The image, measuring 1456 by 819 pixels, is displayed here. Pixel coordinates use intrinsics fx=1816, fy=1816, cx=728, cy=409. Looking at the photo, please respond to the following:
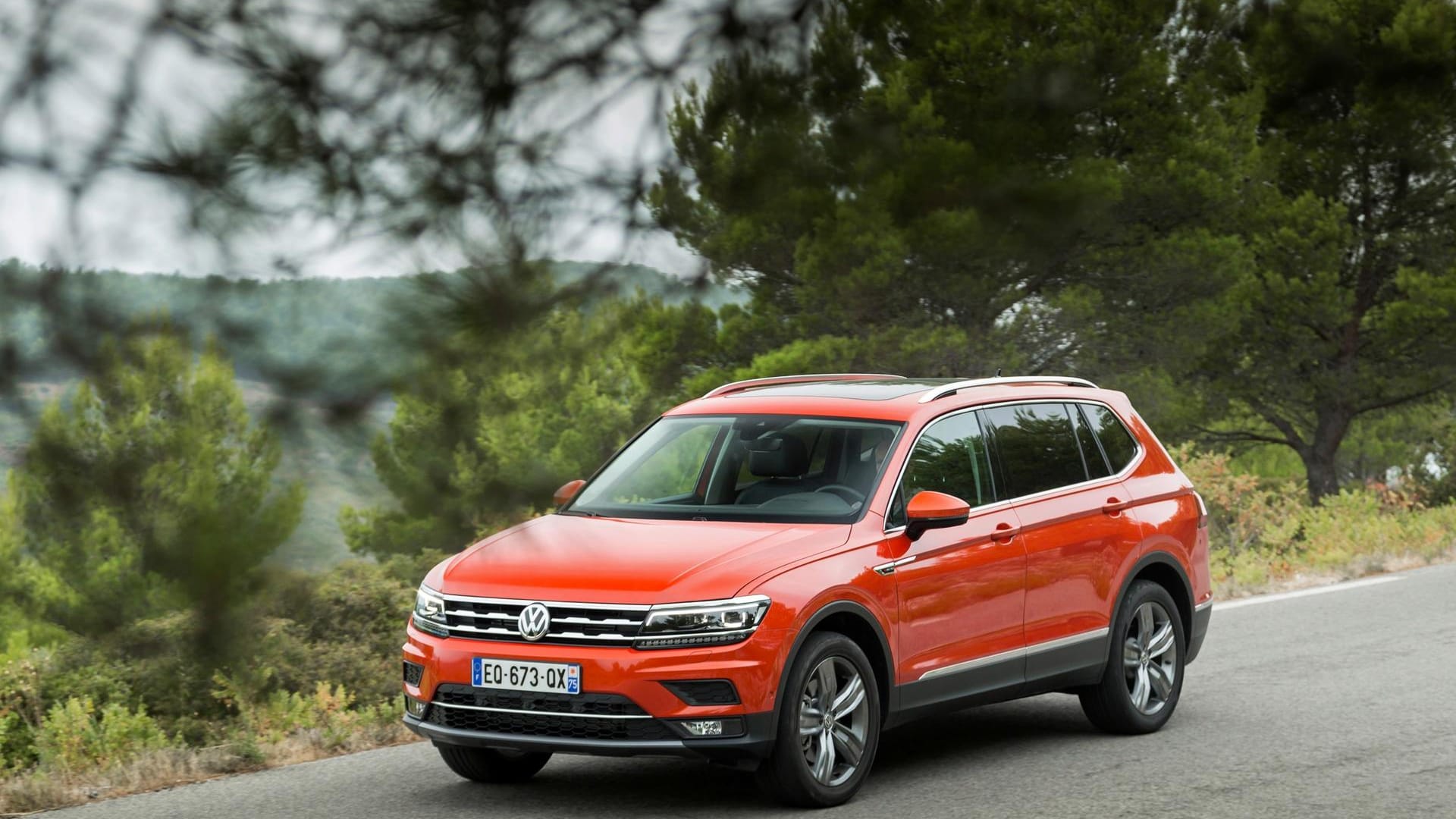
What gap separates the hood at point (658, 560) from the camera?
5.60 metres

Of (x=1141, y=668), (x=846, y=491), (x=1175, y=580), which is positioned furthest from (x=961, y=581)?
(x=1175, y=580)

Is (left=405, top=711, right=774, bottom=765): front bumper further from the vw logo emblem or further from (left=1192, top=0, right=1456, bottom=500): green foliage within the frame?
(left=1192, top=0, right=1456, bottom=500): green foliage

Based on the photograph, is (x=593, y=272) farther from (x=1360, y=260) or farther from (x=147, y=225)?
(x=1360, y=260)

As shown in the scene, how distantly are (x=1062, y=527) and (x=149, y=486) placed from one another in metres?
5.95

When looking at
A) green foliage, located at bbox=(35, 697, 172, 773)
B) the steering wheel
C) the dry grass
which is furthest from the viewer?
green foliage, located at bbox=(35, 697, 172, 773)

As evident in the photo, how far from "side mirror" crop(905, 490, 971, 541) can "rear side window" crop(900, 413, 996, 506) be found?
19 centimetres

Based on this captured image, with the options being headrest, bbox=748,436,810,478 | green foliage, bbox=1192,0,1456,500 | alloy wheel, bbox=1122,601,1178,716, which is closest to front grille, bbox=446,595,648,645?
headrest, bbox=748,436,810,478

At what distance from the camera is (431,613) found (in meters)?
7.06

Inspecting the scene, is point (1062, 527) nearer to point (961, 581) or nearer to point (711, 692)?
point (961, 581)

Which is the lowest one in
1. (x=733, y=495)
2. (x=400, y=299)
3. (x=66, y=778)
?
(x=66, y=778)

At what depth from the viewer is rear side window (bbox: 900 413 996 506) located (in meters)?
7.97

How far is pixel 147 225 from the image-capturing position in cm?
321

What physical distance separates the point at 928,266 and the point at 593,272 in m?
0.97

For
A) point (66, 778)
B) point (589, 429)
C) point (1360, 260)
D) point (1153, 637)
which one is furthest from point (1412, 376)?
point (589, 429)
